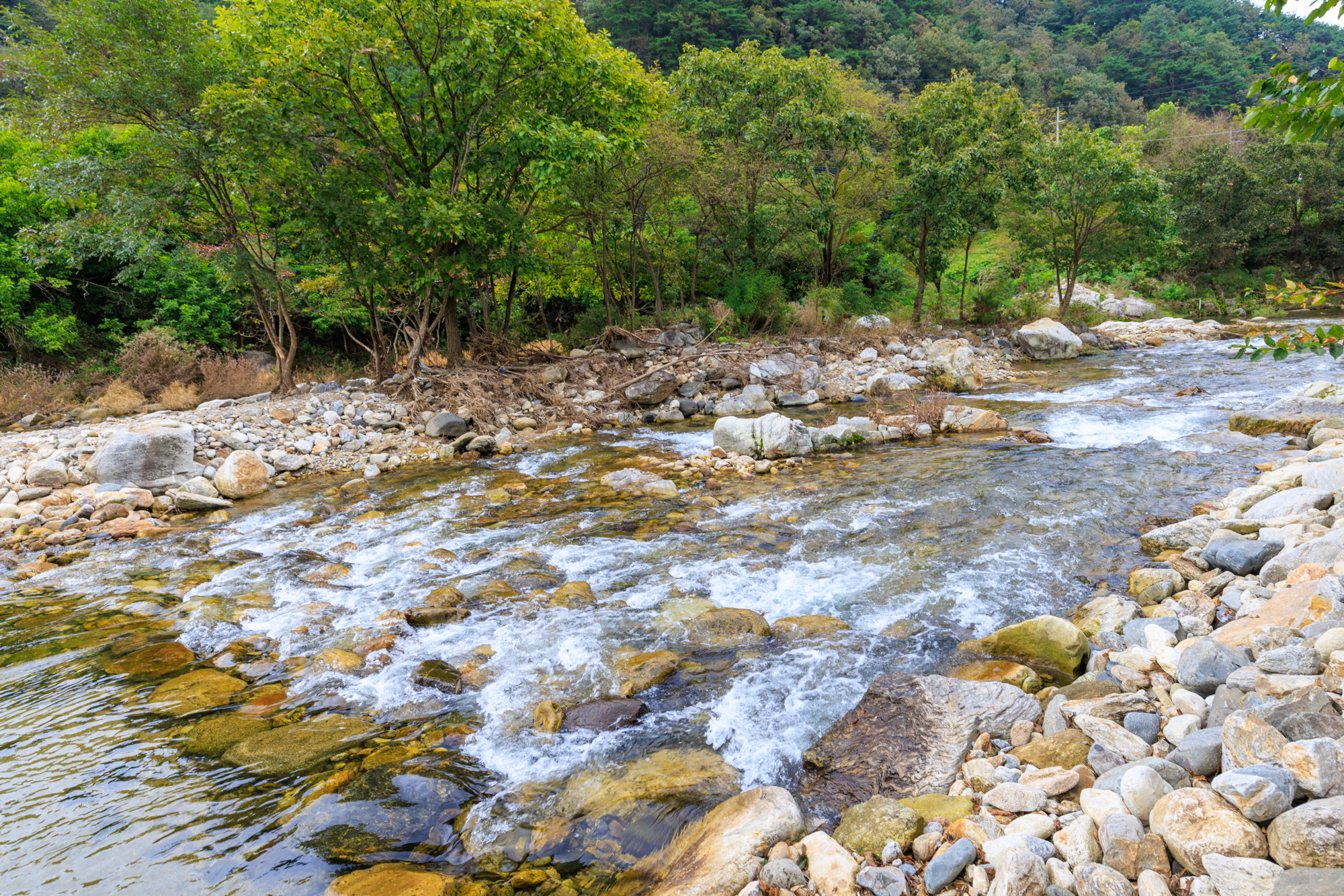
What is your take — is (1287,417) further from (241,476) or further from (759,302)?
(241,476)

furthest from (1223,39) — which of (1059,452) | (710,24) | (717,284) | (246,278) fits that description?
(246,278)

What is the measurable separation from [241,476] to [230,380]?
7.10 m

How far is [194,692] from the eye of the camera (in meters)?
3.89

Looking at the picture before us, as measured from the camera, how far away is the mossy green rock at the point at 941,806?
2.54m

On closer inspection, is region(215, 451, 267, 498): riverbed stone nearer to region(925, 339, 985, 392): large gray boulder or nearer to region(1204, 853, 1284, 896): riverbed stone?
region(1204, 853, 1284, 896): riverbed stone

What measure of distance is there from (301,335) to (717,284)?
1221cm

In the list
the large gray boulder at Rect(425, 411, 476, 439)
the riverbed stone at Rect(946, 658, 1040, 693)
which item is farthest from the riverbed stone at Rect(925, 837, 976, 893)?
the large gray boulder at Rect(425, 411, 476, 439)

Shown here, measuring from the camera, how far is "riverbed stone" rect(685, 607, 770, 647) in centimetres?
427

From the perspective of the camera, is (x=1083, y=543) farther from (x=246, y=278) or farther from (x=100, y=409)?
(x=100, y=409)

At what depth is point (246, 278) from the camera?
12336 millimetres

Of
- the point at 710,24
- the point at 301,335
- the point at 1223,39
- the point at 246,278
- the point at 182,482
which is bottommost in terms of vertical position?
the point at 182,482

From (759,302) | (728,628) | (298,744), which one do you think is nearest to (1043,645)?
(728,628)

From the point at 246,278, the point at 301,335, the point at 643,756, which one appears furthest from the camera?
the point at 301,335

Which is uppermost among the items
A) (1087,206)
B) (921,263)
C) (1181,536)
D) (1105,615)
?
(1087,206)
